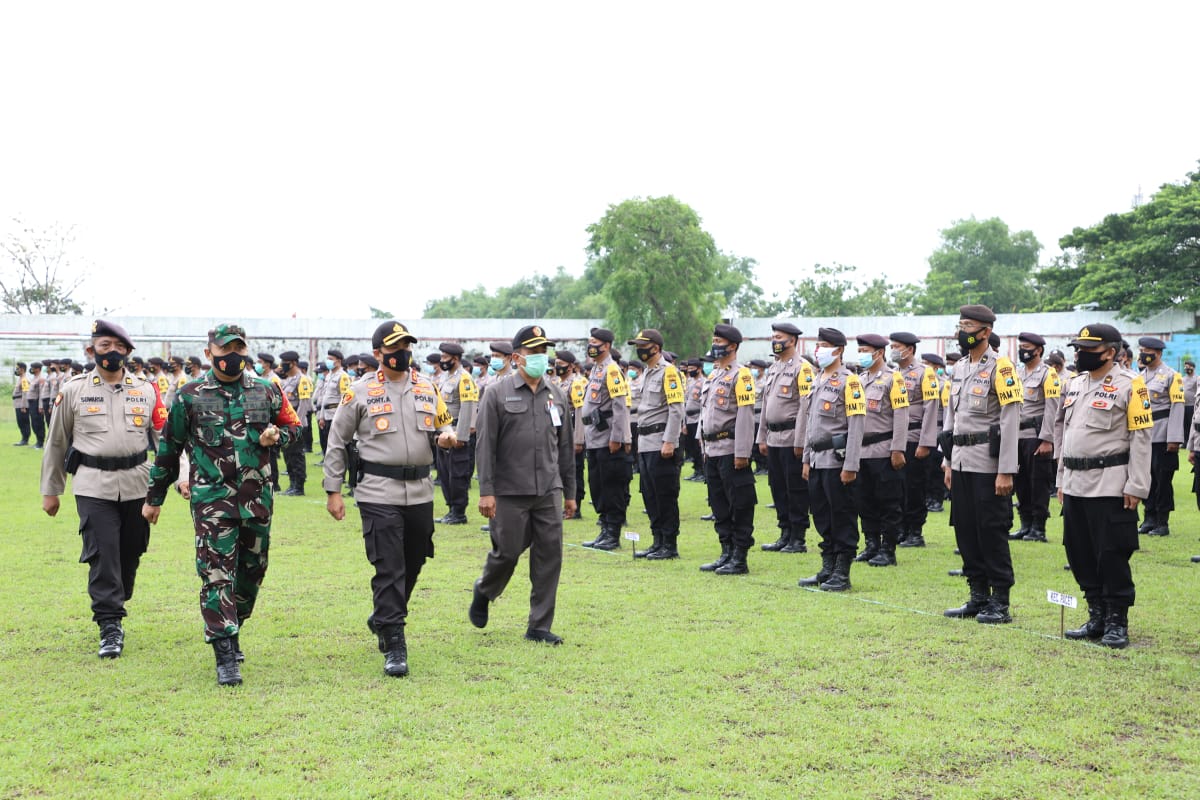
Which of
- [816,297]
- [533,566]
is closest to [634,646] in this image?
[533,566]

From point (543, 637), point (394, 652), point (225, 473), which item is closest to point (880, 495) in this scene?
point (543, 637)

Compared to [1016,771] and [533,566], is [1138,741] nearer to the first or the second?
[1016,771]

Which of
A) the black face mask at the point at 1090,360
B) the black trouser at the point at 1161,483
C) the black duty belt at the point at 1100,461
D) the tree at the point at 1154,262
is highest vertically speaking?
the tree at the point at 1154,262

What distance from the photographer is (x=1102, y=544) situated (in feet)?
23.3

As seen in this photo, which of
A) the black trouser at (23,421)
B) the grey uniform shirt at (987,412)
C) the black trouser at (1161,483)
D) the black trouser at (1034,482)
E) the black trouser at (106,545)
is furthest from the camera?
the black trouser at (23,421)

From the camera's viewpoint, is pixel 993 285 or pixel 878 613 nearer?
pixel 878 613

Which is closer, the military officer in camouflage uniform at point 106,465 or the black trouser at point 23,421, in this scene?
the military officer in camouflage uniform at point 106,465

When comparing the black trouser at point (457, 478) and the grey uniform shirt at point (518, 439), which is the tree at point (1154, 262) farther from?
the grey uniform shirt at point (518, 439)

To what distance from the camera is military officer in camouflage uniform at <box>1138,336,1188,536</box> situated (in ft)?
40.2

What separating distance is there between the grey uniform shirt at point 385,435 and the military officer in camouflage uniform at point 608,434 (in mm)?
4577

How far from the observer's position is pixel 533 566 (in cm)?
725

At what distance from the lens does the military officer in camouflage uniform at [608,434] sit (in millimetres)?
11242

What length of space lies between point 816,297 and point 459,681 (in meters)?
57.7

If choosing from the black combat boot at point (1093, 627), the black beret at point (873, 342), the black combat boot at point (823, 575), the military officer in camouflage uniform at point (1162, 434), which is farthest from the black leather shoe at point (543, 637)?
the military officer in camouflage uniform at point (1162, 434)
